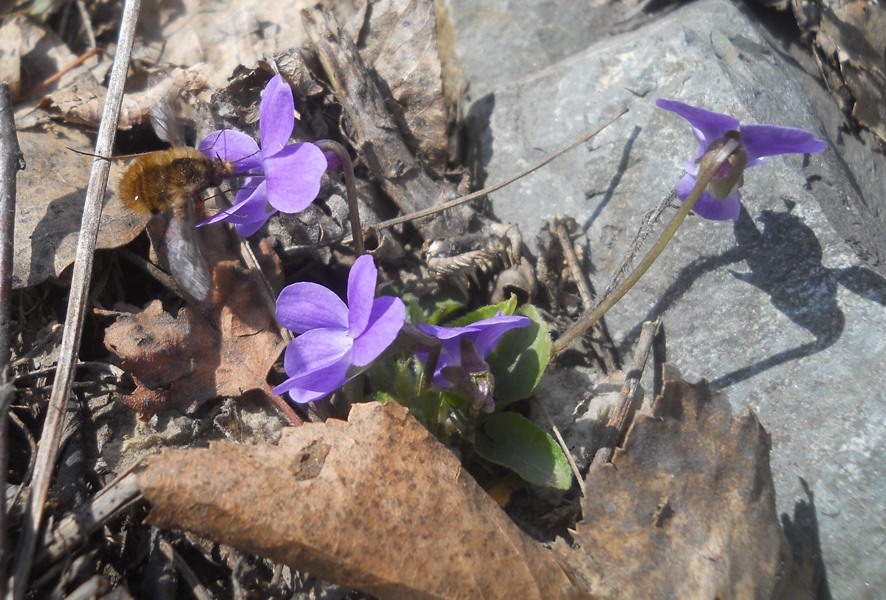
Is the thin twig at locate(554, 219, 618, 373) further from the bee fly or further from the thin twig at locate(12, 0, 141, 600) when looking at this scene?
the thin twig at locate(12, 0, 141, 600)

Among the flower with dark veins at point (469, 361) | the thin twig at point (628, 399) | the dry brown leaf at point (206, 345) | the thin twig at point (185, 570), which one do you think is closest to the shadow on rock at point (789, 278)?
the thin twig at point (628, 399)

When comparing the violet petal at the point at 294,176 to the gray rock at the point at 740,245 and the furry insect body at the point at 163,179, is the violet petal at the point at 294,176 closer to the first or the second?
the furry insect body at the point at 163,179

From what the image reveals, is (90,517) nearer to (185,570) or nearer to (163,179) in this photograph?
(185,570)

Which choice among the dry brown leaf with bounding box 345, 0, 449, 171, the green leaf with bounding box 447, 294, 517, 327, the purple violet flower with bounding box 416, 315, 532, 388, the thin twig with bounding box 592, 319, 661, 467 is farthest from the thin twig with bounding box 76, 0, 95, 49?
the thin twig with bounding box 592, 319, 661, 467

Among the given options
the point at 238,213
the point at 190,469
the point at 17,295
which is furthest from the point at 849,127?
the point at 17,295

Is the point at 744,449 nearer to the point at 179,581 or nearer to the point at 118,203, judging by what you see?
the point at 179,581

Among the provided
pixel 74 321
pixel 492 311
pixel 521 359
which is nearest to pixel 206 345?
pixel 74 321
